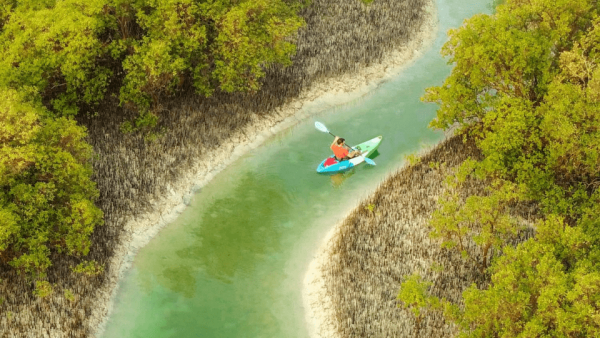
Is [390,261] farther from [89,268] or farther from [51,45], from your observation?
[51,45]

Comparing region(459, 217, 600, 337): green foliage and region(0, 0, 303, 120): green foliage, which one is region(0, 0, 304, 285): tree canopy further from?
region(459, 217, 600, 337): green foliage

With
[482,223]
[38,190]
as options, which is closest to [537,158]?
[482,223]

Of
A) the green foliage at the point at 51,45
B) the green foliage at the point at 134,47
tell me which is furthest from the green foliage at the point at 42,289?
the green foliage at the point at 134,47

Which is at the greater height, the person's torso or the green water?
the person's torso

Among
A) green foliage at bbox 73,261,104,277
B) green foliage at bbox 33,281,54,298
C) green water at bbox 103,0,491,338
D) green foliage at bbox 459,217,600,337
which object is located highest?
green foliage at bbox 459,217,600,337

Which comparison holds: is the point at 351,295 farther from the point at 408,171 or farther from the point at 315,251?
the point at 408,171

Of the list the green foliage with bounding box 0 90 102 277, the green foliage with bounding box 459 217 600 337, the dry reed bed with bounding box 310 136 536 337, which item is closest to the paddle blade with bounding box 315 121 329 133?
the dry reed bed with bounding box 310 136 536 337

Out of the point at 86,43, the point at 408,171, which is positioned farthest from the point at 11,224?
the point at 408,171
